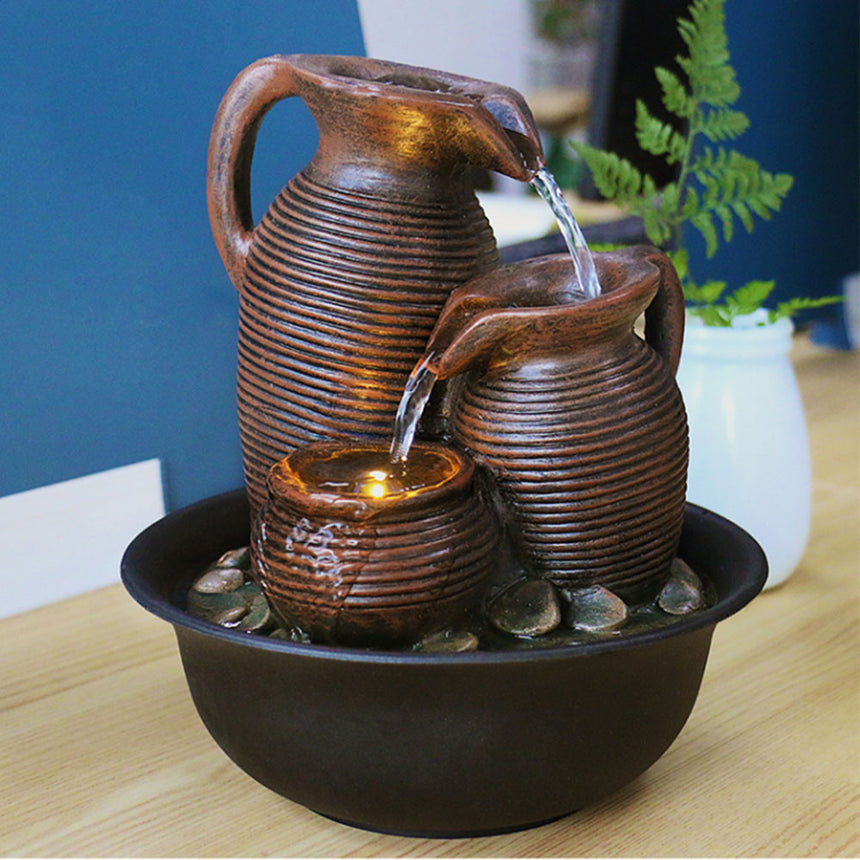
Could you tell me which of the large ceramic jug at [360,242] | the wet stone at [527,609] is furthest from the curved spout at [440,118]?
the wet stone at [527,609]

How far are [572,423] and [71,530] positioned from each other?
577 mm

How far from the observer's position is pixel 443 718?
2.01 feet

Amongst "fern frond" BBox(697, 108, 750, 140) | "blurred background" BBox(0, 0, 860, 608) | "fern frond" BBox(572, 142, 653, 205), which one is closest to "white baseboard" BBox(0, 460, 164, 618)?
"blurred background" BBox(0, 0, 860, 608)

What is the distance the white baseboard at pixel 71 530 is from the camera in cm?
102

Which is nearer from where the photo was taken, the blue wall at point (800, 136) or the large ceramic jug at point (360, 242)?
the large ceramic jug at point (360, 242)

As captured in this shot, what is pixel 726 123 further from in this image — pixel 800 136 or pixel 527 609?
pixel 800 136

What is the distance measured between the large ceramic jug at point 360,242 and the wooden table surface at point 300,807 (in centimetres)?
24

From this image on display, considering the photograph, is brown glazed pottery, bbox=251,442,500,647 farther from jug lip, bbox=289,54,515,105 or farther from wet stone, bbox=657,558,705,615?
jug lip, bbox=289,54,515,105

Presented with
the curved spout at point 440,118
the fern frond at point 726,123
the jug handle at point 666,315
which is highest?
the curved spout at point 440,118

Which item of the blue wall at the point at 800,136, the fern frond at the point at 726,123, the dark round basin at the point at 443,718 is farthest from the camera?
the blue wall at the point at 800,136

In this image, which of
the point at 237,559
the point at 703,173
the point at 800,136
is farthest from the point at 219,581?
the point at 800,136

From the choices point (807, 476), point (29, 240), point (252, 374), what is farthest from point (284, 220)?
point (807, 476)

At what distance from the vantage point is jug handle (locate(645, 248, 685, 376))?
0.77 m

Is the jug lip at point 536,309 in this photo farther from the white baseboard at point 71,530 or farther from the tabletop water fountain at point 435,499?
the white baseboard at point 71,530
